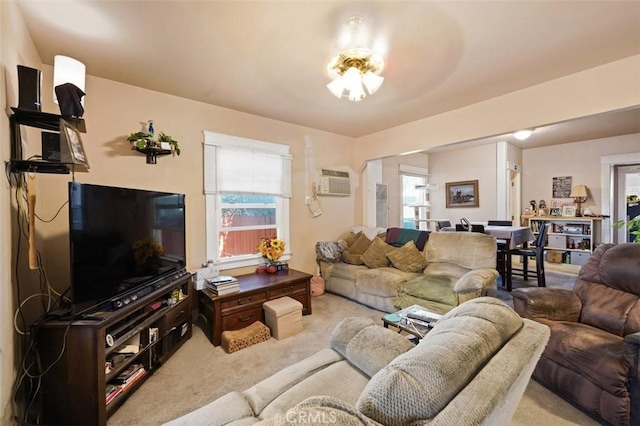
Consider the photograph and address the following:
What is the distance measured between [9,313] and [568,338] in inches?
132

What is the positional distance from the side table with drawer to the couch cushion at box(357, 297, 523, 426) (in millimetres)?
2106

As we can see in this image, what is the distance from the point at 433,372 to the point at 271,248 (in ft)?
9.30

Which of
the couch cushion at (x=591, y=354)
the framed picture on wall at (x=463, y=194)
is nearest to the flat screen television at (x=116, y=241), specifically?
the couch cushion at (x=591, y=354)

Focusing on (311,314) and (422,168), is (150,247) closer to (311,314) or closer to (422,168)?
(311,314)

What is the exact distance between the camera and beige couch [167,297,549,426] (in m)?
0.66

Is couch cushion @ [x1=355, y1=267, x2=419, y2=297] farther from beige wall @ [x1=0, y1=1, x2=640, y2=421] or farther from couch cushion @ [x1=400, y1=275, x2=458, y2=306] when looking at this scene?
beige wall @ [x1=0, y1=1, x2=640, y2=421]

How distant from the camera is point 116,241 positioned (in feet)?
6.42

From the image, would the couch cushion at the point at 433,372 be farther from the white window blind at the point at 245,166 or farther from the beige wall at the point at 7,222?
the white window blind at the point at 245,166

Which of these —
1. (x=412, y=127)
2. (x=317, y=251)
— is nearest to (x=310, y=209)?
(x=317, y=251)

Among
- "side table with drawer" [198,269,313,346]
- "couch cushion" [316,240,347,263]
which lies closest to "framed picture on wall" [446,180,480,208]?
"couch cushion" [316,240,347,263]

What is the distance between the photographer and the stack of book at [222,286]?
104 inches

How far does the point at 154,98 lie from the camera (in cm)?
285

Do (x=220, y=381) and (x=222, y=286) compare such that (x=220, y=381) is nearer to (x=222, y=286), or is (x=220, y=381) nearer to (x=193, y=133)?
(x=222, y=286)

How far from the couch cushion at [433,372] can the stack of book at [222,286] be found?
2.10 metres
